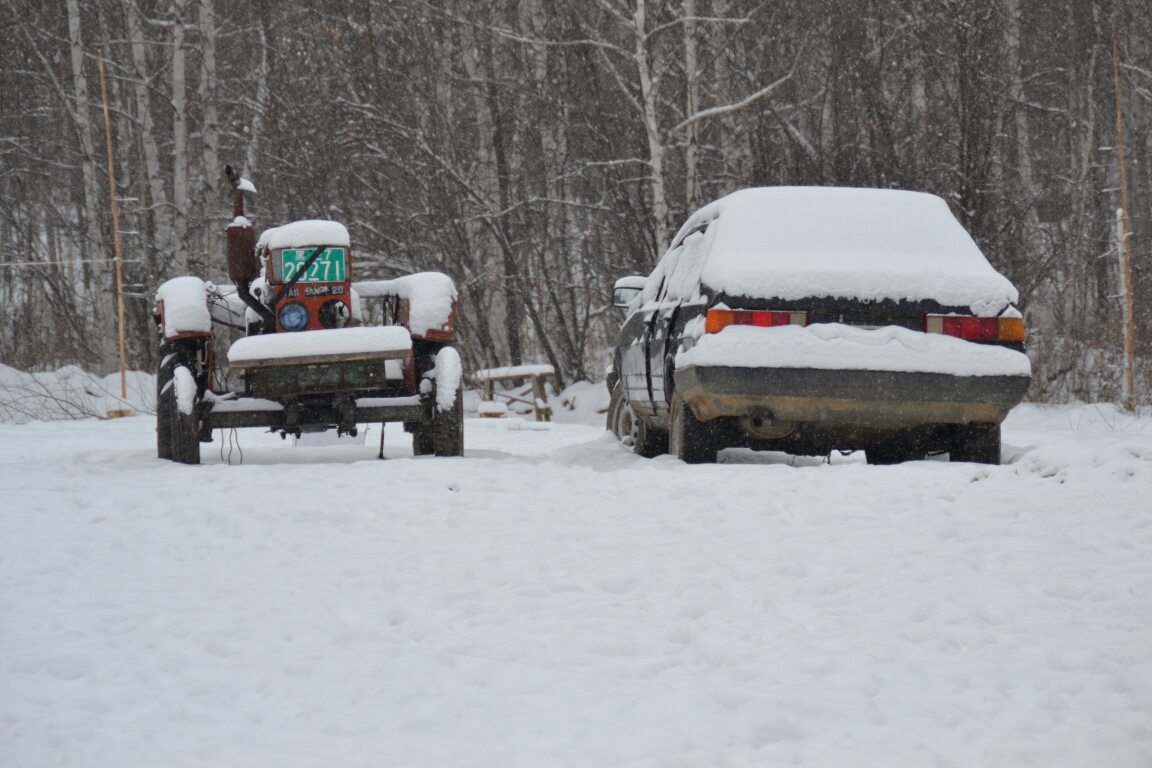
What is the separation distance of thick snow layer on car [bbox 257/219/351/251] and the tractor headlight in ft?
1.28

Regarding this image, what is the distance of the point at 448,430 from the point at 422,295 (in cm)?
99

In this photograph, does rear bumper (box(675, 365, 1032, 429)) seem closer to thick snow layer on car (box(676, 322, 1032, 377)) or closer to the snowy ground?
thick snow layer on car (box(676, 322, 1032, 377))

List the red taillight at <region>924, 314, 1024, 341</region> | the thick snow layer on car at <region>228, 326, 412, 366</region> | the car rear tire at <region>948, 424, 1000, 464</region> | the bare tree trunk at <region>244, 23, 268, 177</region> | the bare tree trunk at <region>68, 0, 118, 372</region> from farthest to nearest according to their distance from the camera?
the bare tree trunk at <region>244, 23, 268, 177</region> → the bare tree trunk at <region>68, 0, 118, 372</region> → the thick snow layer on car at <region>228, 326, 412, 366</region> → the car rear tire at <region>948, 424, 1000, 464</region> → the red taillight at <region>924, 314, 1024, 341</region>

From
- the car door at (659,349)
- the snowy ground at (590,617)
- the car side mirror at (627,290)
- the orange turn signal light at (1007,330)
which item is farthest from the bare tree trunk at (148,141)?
the orange turn signal light at (1007,330)

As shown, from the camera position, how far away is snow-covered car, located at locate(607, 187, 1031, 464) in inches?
227

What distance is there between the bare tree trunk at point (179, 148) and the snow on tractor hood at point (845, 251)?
13.0m

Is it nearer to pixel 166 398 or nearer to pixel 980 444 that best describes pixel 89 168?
pixel 166 398

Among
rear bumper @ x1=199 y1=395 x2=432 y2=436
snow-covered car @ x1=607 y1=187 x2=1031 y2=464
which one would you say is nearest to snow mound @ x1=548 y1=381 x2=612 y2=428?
rear bumper @ x1=199 y1=395 x2=432 y2=436

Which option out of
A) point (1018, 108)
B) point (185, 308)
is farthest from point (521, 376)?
point (1018, 108)

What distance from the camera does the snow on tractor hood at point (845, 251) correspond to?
5824 mm

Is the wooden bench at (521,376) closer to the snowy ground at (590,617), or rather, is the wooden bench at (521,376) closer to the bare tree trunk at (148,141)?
the bare tree trunk at (148,141)

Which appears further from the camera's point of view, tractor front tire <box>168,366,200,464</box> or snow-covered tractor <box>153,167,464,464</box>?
tractor front tire <box>168,366,200,464</box>

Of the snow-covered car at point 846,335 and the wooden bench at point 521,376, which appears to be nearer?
the snow-covered car at point 846,335

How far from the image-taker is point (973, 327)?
5918 millimetres
